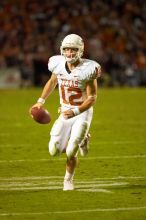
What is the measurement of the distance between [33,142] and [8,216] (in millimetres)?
4732

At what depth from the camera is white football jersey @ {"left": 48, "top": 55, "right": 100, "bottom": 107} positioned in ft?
22.8

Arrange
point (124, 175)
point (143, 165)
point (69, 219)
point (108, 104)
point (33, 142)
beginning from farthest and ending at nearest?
point (108, 104)
point (33, 142)
point (143, 165)
point (124, 175)
point (69, 219)

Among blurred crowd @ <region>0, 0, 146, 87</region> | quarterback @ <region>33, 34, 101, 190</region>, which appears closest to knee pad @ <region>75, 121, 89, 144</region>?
quarterback @ <region>33, 34, 101, 190</region>

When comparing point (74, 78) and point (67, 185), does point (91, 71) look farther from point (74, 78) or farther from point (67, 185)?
point (67, 185)

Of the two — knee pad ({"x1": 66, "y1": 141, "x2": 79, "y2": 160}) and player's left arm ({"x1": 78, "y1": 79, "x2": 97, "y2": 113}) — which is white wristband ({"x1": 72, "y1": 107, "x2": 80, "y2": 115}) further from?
knee pad ({"x1": 66, "y1": 141, "x2": 79, "y2": 160})

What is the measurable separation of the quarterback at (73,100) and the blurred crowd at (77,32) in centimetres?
1275

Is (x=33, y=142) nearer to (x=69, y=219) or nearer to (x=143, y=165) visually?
(x=143, y=165)

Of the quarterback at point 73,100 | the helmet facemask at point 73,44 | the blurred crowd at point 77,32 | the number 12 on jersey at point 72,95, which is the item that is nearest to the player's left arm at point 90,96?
the quarterback at point 73,100

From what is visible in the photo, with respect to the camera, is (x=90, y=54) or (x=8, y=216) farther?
(x=90, y=54)

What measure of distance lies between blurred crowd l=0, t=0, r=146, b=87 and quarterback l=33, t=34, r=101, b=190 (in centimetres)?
1275

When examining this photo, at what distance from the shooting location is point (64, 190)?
6.88 metres

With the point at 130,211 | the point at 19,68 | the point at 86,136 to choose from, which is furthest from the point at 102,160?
the point at 19,68

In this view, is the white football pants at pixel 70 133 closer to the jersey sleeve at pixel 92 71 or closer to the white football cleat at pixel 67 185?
the white football cleat at pixel 67 185

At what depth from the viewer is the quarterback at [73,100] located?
6898 mm
